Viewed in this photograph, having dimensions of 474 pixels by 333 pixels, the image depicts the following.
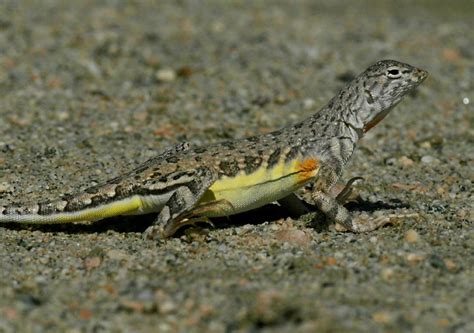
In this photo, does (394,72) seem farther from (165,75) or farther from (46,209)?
(165,75)

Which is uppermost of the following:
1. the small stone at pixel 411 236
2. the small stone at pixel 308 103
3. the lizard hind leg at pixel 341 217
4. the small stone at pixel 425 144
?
the small stone at pixel 308 103

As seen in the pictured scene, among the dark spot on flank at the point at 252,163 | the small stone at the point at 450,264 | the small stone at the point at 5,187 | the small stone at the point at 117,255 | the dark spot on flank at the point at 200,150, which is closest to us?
the small stone at the point at 450,264

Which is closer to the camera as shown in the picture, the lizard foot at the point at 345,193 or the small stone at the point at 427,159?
the lizard foot at the point at 345,193

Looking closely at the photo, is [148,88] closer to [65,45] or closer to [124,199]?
[65,45]

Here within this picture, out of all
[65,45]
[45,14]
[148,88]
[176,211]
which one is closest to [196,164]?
[176,211]

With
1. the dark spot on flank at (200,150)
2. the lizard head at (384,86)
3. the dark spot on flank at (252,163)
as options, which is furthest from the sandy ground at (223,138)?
the lizard head at (384,86)

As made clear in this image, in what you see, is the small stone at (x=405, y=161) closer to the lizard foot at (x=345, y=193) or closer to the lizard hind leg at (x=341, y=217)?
the lizard foot at (x=345, y=193)

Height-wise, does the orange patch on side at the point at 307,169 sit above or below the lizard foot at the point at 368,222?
above

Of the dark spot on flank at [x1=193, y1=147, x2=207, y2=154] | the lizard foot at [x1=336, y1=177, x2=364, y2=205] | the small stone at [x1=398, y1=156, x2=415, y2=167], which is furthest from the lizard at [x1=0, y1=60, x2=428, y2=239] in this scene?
the small stone at [x1=398, y1=156, x2=415, y2=167]
